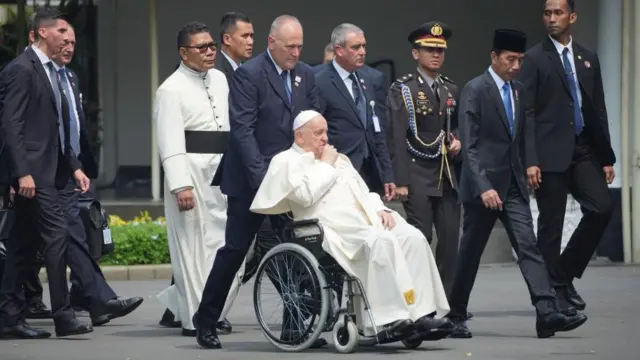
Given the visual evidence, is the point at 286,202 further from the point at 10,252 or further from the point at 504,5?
the point at 504,5

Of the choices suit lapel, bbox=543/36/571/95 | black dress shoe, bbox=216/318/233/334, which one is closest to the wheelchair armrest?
black dress shoe, bbox=216/318/233/334

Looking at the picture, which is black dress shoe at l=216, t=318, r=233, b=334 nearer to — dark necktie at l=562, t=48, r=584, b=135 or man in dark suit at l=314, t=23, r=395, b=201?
man in dark suit at l=314, t=23, r=395, b=201

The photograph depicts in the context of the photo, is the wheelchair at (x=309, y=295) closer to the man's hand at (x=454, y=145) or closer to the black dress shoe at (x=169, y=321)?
the black dress shoe at (x=169, y=321)

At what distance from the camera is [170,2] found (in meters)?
20.5

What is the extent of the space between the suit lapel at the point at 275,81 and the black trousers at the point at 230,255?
72 cm

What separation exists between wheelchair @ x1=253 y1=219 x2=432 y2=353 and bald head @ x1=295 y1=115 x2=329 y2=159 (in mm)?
498

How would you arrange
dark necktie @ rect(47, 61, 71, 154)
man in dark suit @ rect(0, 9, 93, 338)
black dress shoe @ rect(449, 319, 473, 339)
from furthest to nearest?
dark necktie @ rect(47, 61, 71, 154), man in dark suit @ rect(0, 9, 93, 338), black dress shoe @ rect(449, 319, 473, 339)

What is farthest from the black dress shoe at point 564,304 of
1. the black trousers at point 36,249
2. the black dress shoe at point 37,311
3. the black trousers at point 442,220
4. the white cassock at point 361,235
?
the black dress shoe at point 37,311

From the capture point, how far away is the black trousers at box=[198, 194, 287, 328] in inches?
432

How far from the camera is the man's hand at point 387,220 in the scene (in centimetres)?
1081

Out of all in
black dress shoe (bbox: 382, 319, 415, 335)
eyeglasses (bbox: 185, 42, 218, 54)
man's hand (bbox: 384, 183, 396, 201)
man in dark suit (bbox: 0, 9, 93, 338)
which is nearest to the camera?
black dress shoe (bbox: 382, 319, 415, 335)

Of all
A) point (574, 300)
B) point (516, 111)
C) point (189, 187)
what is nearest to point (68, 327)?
point (189, 187)

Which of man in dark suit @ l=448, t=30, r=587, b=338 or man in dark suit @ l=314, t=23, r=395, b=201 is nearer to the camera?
man in dark suit @ l=448, t=30, r=587, b=338

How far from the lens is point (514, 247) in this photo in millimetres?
11508
